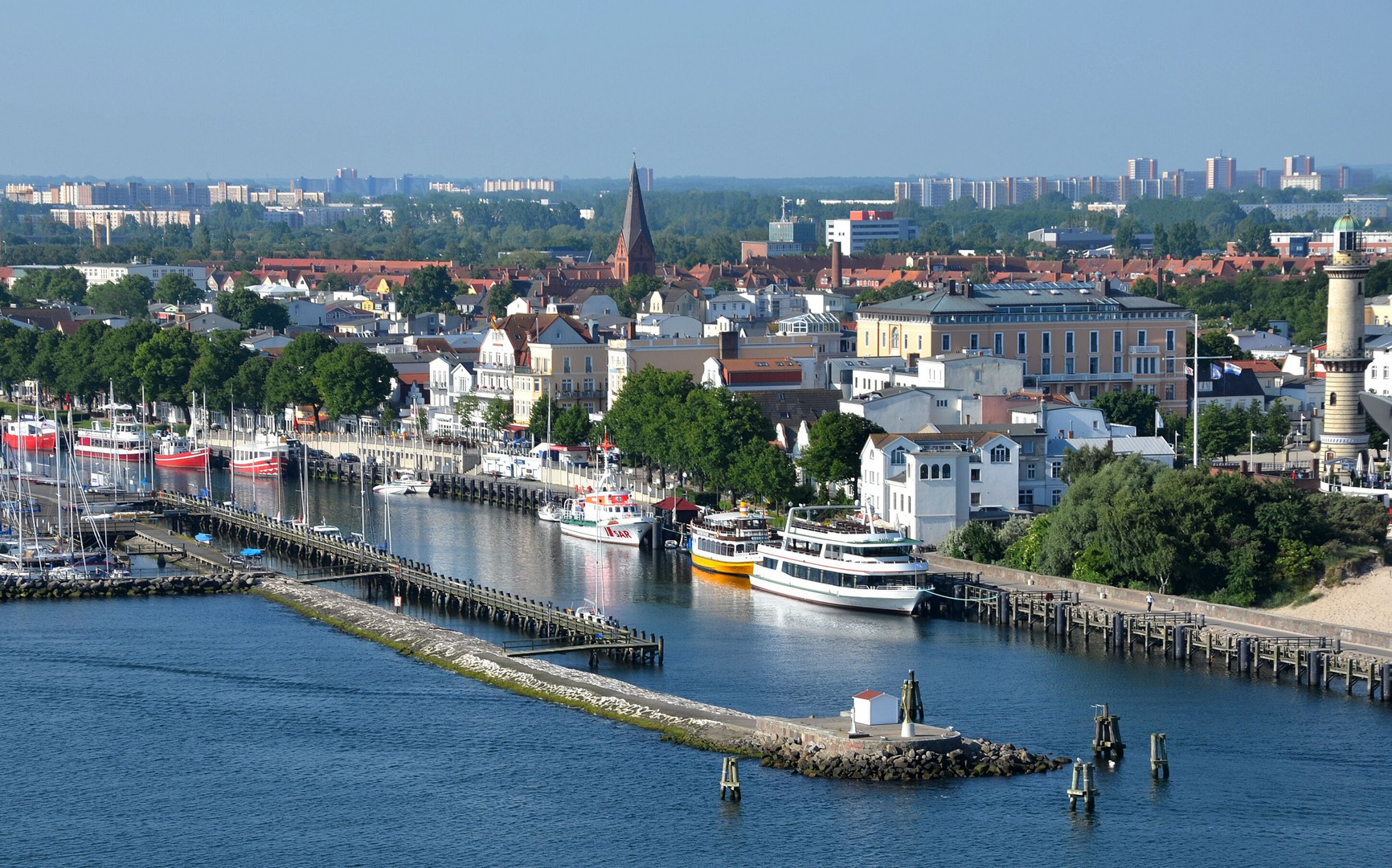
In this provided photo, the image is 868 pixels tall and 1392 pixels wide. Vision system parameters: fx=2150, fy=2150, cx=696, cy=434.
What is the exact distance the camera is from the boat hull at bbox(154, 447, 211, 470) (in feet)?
193

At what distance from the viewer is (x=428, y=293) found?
100 meters

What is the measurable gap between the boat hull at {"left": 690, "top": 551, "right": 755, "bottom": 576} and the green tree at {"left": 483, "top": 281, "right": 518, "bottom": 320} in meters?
54.5

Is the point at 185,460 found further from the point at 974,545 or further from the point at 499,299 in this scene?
the point at 499,299

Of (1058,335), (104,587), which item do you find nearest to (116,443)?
(104,587)

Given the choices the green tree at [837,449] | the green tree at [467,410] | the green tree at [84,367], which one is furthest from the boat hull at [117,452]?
the green tree at [837,449]

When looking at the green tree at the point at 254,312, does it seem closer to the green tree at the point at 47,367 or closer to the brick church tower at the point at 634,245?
the green tree at the point at 47,367

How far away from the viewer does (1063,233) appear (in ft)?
518

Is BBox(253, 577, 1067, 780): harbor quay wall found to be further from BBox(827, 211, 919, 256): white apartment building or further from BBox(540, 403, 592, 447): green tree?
BBox(827, 211, 919, 256): white apartment building

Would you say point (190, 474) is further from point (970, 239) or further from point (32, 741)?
point (970, 239)

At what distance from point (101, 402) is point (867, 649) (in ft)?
152

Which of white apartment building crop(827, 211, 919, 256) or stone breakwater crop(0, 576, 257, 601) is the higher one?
white apartment building crop(827, 211, 919, 256)

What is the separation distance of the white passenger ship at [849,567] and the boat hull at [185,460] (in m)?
25.7

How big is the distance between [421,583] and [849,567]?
7576 mm

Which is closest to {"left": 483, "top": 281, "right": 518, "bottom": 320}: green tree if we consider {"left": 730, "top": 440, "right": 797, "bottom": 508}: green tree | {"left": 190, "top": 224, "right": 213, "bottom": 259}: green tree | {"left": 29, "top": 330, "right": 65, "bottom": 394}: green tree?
{"left": 29, "top": 330, "right": 65, "bottom": 394}: green tree
